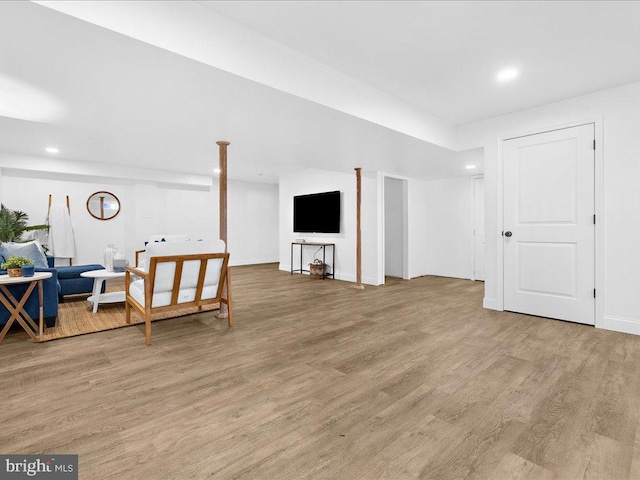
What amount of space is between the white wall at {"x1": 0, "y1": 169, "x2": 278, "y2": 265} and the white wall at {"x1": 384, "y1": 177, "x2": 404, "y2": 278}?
4.05m

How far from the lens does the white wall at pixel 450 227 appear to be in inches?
261

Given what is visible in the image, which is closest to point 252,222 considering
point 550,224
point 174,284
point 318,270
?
point 318,270

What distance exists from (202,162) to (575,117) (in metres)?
5.85

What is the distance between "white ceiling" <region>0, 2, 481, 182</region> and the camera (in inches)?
81.1

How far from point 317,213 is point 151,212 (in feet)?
12.7

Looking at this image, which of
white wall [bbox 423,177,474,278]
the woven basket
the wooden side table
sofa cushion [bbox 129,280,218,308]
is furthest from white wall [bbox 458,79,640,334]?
the wooden side table

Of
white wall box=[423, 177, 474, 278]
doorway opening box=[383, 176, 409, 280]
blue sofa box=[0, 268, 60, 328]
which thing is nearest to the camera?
blue sofa box=[0, 268, 60, 328]

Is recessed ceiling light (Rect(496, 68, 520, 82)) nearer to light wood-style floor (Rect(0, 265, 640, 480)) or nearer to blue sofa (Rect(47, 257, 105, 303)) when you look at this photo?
light wood-style floor (Rect(0, 265, 640, 480))

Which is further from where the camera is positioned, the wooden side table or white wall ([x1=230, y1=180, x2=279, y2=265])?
white wall ([x1=230, y1=180, x2=279, y2=265])

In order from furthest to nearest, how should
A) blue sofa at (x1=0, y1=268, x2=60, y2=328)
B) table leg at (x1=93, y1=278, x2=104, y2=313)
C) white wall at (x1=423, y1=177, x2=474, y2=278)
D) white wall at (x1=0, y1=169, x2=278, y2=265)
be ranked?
white wall at (x1=423, y1=177, x2=474, y2=278) → white wall at (x1=0, y1=169, x2=278, y2=265) → table leg at (x1=93, y1=278, x2=104, y2=313) → blue sofa at (x1=0, y1=268, x2=60, y2=328)

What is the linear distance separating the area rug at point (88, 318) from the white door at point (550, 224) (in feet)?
12.7

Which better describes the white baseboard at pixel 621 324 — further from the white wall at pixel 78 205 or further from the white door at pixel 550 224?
the white wall at pixel 78 205

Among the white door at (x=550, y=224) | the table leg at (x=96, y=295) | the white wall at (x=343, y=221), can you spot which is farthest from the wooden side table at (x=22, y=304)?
the white door at (x=550, y=224)

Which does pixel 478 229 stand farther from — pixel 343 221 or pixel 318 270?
pixel 318 270
